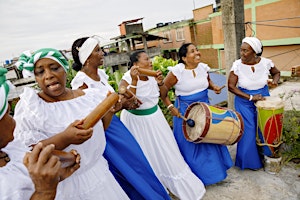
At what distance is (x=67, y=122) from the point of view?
155cm

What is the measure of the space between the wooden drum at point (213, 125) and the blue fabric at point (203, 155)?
→ 0.19m

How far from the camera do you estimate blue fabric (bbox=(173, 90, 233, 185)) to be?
311 centimetres

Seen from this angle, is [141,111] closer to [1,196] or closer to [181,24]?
[1,196]

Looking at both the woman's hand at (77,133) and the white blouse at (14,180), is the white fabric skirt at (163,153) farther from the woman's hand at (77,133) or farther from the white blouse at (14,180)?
the white blouse at (14,180)

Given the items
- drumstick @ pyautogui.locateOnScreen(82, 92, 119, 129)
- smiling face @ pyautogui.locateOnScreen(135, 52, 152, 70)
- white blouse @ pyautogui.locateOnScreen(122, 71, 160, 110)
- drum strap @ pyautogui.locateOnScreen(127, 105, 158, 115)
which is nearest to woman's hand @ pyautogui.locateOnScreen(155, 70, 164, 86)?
white blouse @ pyautogui.locateOnScreen(122, 71, 160, 110)

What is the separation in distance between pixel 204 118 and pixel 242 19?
218cm

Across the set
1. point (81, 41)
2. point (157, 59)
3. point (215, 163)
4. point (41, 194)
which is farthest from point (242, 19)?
point (41, 194)

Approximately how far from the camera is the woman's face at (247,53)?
3.20 metres

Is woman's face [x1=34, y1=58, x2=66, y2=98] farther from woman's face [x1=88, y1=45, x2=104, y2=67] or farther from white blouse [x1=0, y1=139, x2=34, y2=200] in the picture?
woman's face [x1=88, y1=45, x2=104, y2=67]

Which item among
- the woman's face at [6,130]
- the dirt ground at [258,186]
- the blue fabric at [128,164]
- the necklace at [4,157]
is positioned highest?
the woman's face at [6,130]

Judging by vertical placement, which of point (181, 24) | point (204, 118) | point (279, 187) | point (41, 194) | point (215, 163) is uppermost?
point (181, 24)

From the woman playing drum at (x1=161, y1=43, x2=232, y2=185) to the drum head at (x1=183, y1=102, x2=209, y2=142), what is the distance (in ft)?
0.44

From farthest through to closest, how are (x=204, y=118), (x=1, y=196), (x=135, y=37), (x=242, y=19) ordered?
(x=135, y=37) → (x=242, y=19) → (x=204, y=118) → (x=1, y=196)

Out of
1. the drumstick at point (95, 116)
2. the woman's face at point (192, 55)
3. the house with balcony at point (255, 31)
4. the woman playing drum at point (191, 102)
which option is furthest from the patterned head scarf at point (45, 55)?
the house with balcony at point (255, 31)
